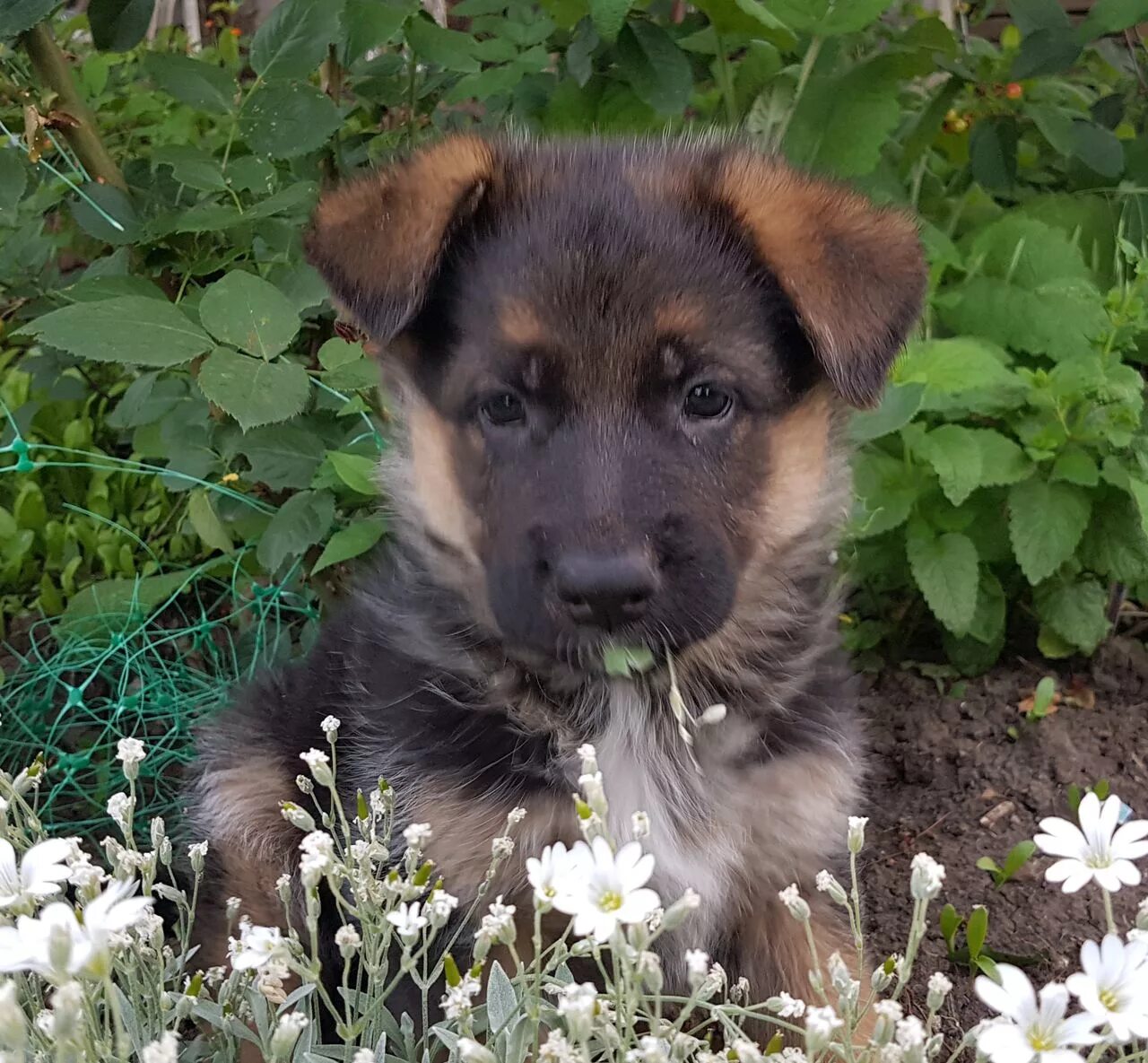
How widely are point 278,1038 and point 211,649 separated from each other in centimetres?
263

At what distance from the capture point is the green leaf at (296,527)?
2.90m

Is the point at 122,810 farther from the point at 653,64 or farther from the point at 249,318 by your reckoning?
the point at 653,64

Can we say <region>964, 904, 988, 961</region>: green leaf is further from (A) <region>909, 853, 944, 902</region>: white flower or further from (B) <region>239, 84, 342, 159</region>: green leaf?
(B) <region>239, 84, 342, 159</region>: green leaf

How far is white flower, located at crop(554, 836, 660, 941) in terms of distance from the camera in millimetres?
1117

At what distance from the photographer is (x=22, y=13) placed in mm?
2412

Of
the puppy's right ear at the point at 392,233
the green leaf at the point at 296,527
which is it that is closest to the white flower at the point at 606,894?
the puppy's right ear at the point at 392,233

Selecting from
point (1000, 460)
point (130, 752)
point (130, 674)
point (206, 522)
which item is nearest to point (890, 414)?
point (1000, 460)

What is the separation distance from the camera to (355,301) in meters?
2.13

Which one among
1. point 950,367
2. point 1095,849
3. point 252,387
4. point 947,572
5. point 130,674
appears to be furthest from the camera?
point 130,674

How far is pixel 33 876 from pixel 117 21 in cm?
229

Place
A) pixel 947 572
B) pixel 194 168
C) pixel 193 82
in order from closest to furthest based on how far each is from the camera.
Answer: pixel 194 168 < pixel 193 82 < pixel 947 572

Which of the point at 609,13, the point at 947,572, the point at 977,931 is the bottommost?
the point at 977,931

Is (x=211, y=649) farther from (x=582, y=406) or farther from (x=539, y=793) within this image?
(x=582, y=406)

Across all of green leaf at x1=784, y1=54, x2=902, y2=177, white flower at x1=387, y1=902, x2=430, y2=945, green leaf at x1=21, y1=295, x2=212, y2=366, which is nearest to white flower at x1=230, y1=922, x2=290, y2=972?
white flower at x1=387, y1=902, x2=430, y2=945
